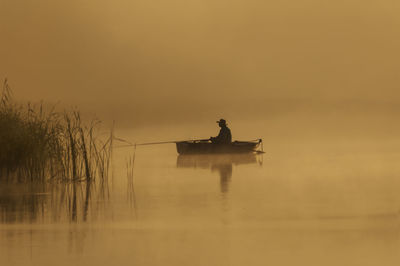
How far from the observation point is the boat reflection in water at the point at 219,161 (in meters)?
17.0

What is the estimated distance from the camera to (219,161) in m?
19.3

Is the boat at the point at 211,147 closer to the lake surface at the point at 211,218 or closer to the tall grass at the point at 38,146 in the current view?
the lake surface at the point at 211,218

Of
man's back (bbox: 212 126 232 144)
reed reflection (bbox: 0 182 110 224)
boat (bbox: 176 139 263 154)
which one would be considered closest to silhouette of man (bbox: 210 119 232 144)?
man's back (bbox: 212 126 232 144)

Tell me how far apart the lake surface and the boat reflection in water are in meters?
0.17

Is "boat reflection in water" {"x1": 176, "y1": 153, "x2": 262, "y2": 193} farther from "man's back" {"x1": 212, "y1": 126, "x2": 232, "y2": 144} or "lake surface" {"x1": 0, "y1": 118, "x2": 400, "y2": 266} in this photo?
"man's back" {"x1": 212, "y1": 126, "x2": 232, "y2": 144}

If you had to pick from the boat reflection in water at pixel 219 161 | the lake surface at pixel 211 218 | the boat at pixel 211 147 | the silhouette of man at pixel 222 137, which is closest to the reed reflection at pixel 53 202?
the lake surface at pixel 211 218

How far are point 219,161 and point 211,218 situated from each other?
944cm

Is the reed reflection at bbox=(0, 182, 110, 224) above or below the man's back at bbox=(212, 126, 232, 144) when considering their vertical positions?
below

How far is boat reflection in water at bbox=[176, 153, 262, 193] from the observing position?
17.0m

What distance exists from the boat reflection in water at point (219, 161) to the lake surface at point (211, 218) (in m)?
0.17

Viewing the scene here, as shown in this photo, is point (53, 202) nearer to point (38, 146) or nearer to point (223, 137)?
point (38, 146)

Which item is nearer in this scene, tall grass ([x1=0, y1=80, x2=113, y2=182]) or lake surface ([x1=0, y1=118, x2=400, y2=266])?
lake surface ([x1=0, y1=118, x2=400, y2=266])

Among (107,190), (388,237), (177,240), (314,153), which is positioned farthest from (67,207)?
(314,153)

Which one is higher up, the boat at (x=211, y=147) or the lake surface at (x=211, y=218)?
the boat at (x=211, y=147)
